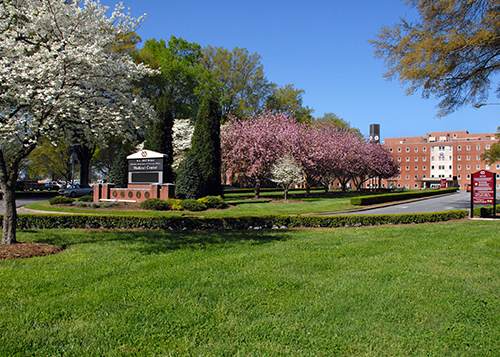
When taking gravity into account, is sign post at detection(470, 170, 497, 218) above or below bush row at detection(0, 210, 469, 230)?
above

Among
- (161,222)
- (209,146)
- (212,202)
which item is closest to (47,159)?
(209,146)

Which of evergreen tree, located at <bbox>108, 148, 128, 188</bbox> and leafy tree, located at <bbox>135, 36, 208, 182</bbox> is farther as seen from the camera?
leafy tree, located at <bbox>135, 36, 208, 182</bbox>

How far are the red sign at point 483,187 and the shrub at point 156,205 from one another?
15898mm

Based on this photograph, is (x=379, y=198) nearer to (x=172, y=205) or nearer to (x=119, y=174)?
(x=172, y=205)

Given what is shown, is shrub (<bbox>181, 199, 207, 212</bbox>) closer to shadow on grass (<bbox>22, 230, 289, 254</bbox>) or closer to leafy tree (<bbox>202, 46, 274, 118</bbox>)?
shadow on grass (<bbox>22, 230, 289, 254</bbox>)

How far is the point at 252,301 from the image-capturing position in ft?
16.8

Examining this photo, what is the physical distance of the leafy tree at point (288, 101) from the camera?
176 ft

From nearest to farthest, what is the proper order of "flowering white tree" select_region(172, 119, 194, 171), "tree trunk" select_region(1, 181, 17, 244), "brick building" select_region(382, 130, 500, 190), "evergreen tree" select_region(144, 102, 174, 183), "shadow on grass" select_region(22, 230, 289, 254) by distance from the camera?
1. "tree trunk" select_region(1, 181, 17, 244)
2. "shadow on grass" select_region(22, 230, 289, 254)
3. "evergreen tree" select_region(144, 102, 174, 183)
4. "flowering white tree" select_region(172, 119, 194, 171)
5. "brick building" select_region(382, 130, 500, 190)

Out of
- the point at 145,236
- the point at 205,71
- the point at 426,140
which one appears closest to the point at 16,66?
the point at 145,236

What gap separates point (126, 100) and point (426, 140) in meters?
119

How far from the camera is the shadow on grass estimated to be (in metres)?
8.79

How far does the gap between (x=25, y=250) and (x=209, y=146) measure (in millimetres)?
19847

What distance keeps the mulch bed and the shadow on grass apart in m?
0.61

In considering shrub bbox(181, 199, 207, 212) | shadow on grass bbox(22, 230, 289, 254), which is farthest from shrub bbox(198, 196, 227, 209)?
shadow on grass bbox(22, 230, 289, 254)
